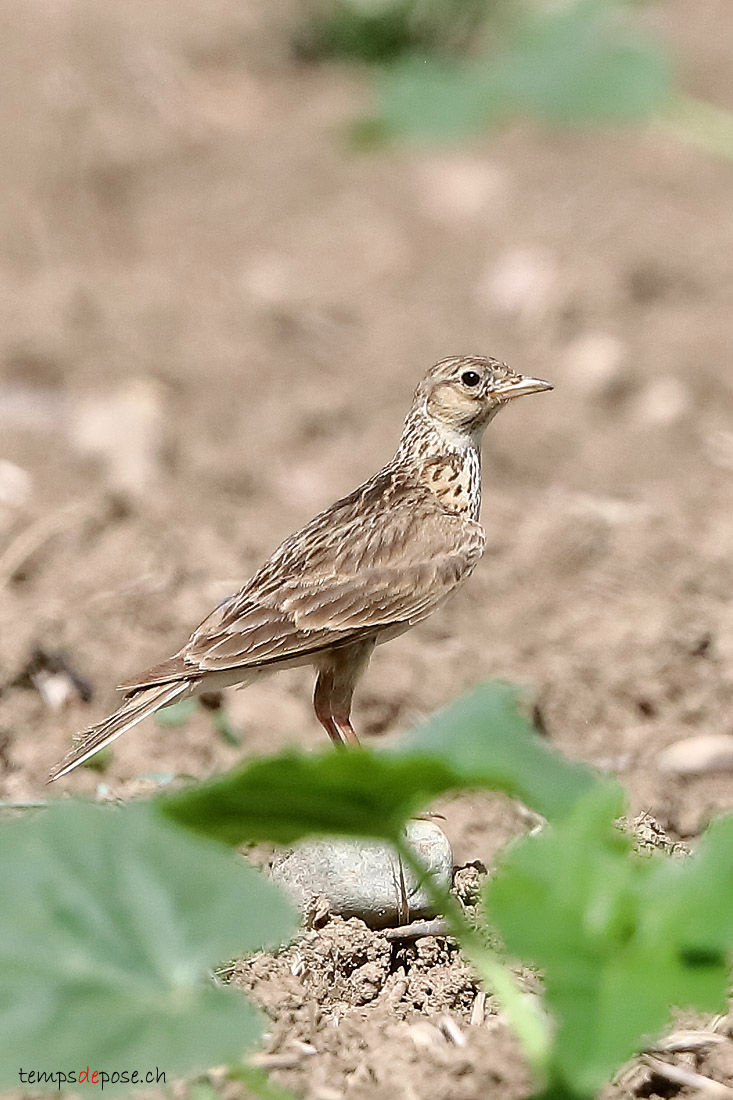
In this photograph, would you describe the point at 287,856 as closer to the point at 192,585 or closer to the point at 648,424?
the point at 192,585

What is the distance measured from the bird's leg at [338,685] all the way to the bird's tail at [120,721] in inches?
18.3

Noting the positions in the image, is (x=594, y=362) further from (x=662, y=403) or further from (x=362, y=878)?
(x=362, y=878)

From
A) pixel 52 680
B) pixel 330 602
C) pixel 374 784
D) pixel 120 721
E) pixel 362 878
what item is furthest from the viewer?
pixel 52 680

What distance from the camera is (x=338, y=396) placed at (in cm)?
805

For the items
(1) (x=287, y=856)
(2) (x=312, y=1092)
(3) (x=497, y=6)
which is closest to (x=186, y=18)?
(3) (x=497, y=6)

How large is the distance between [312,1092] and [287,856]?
85 cm

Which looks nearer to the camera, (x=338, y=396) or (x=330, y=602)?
(x=330, y=602)

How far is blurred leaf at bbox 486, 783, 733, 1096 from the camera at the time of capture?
7.06ft

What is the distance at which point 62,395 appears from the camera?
786 centimetres

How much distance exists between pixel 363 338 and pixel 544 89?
2.60 metres

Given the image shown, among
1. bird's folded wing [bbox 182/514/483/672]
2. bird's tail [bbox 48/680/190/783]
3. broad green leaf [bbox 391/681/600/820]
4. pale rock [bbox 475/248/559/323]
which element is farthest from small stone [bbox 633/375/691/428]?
broad green leaf [bbox 391/681/600/820]

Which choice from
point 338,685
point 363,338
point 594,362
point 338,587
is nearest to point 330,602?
point 338,587

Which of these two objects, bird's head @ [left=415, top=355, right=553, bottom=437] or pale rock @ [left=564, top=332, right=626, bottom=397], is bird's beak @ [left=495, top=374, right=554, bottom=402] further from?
pale rock @ [left=564, top=332, right=626, bottom=397]

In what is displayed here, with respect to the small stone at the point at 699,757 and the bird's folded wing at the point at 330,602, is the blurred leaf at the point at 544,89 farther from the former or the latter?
the small stone at the point at 699,757
